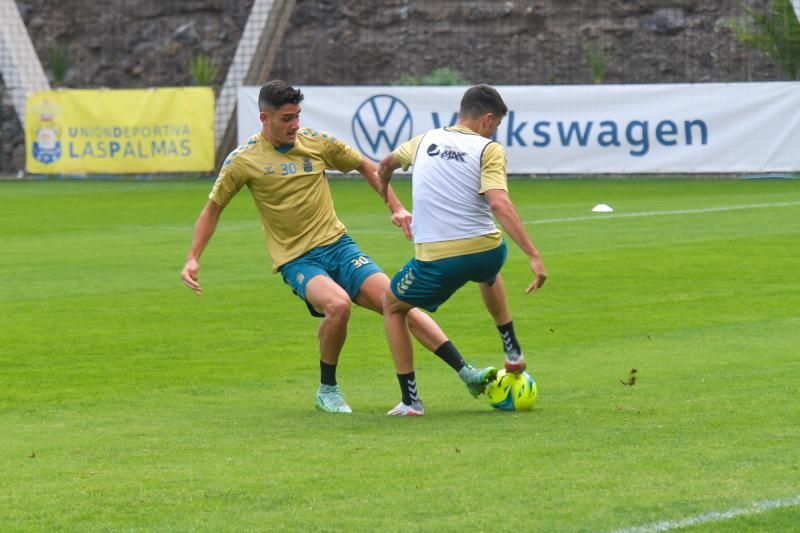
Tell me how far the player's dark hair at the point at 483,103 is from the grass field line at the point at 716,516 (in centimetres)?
310

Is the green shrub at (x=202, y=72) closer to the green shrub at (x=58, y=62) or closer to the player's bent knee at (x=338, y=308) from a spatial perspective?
the green shrub at (x=58, y=62)

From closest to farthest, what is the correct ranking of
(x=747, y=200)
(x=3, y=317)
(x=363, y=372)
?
(x=363, y=372) → (x=3, y=317) → (x=747, y=200)

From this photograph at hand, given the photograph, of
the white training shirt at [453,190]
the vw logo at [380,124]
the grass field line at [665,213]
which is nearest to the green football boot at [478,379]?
the white training shirt at [453,190]

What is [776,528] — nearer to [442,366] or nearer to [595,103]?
[442,366]

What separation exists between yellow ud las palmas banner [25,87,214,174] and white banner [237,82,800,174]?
3.55 m

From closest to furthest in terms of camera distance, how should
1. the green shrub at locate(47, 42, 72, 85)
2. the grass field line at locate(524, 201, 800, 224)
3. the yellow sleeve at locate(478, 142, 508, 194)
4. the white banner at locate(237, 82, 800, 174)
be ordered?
the yellow sleeve at locate(478, 142, 508, 194)
the grass field line at locate(524, 201, 800, 224)
the white banner at locate(237, 82, 800, 174)
the green shrub at locate(47, 42, 72, 85)

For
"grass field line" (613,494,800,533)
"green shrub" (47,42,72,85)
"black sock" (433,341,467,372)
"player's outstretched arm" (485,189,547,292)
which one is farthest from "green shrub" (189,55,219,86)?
"grass field line" (613,494,800,533)

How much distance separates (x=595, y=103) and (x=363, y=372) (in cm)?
2138

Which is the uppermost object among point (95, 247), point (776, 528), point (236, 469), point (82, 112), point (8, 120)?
point (776, 528)

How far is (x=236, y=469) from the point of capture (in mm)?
7289

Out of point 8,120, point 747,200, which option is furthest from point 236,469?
point 8,120

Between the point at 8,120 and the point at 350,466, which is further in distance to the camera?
the point at 8,120

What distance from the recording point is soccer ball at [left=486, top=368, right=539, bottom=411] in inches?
349

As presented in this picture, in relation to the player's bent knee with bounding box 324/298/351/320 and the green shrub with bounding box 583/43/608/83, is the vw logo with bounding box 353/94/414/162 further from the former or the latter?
the player's bent knee with bounding box 324/298/351/320
